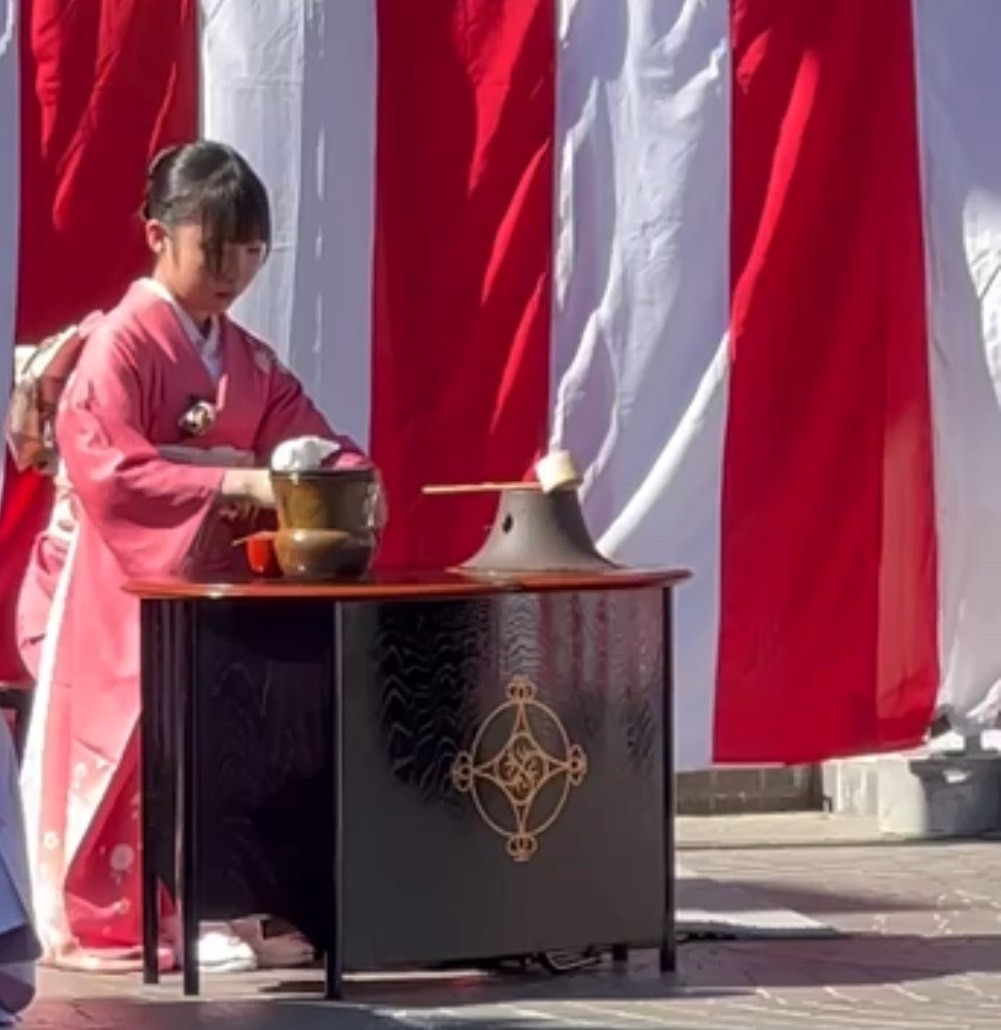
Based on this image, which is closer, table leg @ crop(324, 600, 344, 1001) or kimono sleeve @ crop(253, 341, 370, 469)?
table leg @ crop(324, 600, 344, 1001)

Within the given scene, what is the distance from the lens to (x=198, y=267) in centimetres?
609

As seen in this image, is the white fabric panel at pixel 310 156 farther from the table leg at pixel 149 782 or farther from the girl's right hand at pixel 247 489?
the table leg at pixel 149 782

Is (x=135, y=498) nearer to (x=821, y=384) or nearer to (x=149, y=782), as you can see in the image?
(x=149, y=782)

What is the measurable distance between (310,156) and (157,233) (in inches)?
36.8

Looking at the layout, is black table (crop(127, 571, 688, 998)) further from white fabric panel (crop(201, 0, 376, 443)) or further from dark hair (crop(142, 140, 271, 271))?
white fabric panel (crop(201, 0, 376, 443))

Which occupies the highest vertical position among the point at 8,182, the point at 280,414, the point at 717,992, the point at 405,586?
the point at 8,182

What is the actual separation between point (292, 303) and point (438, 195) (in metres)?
0.44

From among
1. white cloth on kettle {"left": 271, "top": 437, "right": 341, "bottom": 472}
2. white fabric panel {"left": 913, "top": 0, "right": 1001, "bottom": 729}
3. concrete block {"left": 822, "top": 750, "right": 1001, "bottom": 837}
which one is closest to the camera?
white cloth on kettle {"left": 271, "top": 437, "right": 341, "bottom": 472}

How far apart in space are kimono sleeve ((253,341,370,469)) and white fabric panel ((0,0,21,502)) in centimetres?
75

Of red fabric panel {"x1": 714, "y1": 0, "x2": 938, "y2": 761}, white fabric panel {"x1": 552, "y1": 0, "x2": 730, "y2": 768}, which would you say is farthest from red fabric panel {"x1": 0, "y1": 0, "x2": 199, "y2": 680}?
red fabric panel {"x1": 714, "y1": 0, "x2": 938, "y2": 761}

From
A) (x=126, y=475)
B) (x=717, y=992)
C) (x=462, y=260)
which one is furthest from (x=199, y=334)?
(x=717, y=992)

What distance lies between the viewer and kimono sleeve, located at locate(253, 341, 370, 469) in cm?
627

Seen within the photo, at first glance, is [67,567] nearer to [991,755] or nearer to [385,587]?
[385,587]

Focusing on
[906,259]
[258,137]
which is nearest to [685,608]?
[906,259]
